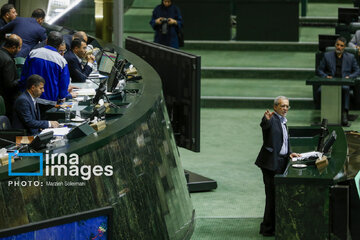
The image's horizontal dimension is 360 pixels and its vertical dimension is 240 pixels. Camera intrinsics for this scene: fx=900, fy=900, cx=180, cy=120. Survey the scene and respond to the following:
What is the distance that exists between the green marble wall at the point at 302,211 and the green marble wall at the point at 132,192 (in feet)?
3.00

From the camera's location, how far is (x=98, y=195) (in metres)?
6.57

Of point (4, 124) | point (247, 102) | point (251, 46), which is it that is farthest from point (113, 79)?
point (251, 46)

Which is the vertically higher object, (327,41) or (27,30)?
(27,30)

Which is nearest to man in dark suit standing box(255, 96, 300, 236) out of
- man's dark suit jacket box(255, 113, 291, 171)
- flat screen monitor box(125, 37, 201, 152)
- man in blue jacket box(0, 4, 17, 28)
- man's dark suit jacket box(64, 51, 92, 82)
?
man's dark suit jacket box(255, 113, 291, 171)

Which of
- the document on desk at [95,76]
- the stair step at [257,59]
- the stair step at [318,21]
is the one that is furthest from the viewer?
the stair step at [318,21]

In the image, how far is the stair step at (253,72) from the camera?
16594 millimetres

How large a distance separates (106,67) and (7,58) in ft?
3.91

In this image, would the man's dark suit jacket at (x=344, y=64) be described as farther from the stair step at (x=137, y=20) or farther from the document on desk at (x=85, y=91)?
the document on desk at (x=85, y=91)

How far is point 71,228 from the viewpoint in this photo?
488 cm

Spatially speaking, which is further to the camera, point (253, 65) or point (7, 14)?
point (253, 65)

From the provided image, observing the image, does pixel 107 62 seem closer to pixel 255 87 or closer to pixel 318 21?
pixel 255 87

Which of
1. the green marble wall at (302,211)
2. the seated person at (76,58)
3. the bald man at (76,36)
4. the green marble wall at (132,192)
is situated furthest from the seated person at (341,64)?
the green marble wall at (302,211)

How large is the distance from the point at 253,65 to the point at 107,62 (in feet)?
21.6

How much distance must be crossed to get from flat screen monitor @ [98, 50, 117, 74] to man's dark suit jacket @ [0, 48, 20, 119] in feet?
3.34
